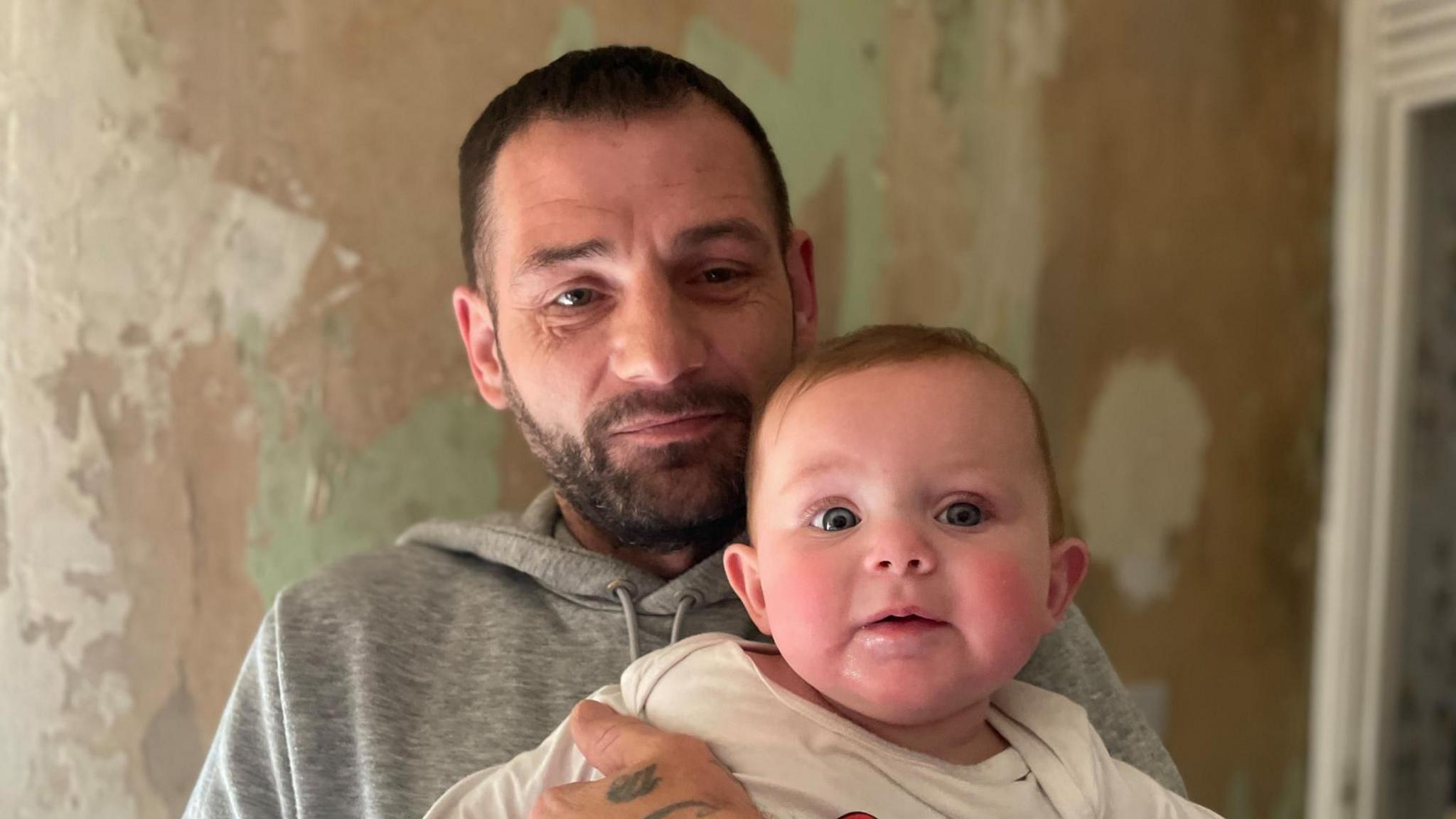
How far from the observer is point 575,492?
1.45 metres

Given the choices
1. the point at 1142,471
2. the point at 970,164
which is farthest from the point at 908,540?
the point at 1142,471

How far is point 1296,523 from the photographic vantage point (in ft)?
7.88

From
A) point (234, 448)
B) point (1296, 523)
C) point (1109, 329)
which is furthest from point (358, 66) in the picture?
point (1296, 523)

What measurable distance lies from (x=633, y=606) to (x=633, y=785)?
378 mm

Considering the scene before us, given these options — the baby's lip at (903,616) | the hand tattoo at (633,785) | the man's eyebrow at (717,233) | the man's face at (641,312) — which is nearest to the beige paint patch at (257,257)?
the man's face at (641,312)

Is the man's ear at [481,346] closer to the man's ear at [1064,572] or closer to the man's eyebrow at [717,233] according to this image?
the man's eyebrow at [717,233]

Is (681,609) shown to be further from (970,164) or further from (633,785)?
(970,164)

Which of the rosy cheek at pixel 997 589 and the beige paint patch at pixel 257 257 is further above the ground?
the beige paint patch at pixel 257 257

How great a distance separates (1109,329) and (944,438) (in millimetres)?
1269

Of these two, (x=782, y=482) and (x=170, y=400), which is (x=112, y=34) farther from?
(x=782, y=482)

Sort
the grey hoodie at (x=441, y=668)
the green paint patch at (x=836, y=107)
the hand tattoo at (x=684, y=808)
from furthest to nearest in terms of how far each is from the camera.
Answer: the green paint patch at (x=836, y=107) < the grey hoodie at (x=441, y=668) < the hand tattoo at (x=684, y=808)

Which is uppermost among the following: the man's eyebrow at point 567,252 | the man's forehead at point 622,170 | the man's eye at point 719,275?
the man's forehead at point 622,170

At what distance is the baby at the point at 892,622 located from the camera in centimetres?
100

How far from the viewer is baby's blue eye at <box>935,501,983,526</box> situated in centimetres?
104
